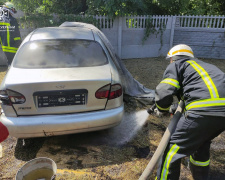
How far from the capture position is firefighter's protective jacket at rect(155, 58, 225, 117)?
6.15 ft

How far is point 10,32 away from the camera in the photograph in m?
5.59

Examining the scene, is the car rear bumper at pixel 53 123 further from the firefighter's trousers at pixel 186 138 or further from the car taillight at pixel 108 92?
the firefighter's trousers at pixel 186 138

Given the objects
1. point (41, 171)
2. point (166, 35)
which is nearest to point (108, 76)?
point (41, 171)

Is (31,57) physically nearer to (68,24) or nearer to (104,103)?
(104,103)

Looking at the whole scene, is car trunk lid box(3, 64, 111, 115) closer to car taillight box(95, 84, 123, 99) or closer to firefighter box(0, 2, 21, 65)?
car taillight box(95, 84, 123, 99)

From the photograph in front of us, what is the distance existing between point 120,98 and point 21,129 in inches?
54.2

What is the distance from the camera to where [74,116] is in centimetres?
258

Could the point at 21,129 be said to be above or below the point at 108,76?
below

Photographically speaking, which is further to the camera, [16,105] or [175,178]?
[16,105]

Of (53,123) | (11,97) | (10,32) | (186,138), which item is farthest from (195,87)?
(10,32)

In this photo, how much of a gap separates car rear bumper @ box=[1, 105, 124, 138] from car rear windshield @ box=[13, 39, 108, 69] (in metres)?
0.77

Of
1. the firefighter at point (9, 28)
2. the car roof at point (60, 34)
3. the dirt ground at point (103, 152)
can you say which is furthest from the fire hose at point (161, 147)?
the firefighter at point (9, 28)

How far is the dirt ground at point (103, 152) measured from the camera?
2.48 metres

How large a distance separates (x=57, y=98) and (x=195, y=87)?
165 cm
